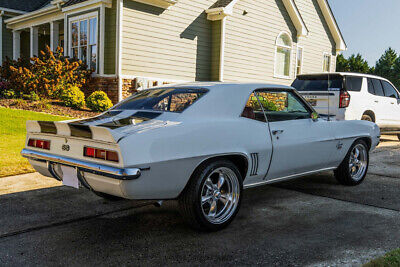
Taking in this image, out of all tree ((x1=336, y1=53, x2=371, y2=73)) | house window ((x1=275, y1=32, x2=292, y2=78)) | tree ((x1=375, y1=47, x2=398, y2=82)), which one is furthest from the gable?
tree ((x1=375, y1=47, x2=398, y2=82))

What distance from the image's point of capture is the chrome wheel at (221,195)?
390cm

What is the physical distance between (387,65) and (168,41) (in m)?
53.7

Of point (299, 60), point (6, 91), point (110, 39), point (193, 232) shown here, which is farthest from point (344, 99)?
point (299, 60)

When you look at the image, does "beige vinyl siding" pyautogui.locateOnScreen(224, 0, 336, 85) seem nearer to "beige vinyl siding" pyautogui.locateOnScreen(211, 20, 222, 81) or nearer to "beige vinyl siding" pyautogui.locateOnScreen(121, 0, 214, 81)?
"beige vinyl siding" pyautogui.locateOnScreen(211, 20, 222, 81)

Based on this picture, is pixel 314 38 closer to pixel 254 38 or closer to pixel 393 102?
pixel 254 38

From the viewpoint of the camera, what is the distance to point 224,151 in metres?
3.81

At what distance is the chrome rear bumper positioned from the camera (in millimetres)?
3199

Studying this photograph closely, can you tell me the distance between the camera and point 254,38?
17812 millimetres

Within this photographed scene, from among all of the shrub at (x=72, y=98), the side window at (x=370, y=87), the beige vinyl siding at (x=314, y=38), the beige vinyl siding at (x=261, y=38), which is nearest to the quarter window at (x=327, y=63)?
the beige vinyl siding at (x=314, y=38)

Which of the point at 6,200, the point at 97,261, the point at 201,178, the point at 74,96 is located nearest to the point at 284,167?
the point at 201,178

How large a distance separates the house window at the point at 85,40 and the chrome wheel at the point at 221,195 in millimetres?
11586

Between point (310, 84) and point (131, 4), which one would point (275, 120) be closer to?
point (310, 84)

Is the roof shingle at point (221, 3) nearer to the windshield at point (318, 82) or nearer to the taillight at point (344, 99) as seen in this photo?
the windshield at point (318, 82)

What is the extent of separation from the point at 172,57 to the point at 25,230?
39.9 ft
